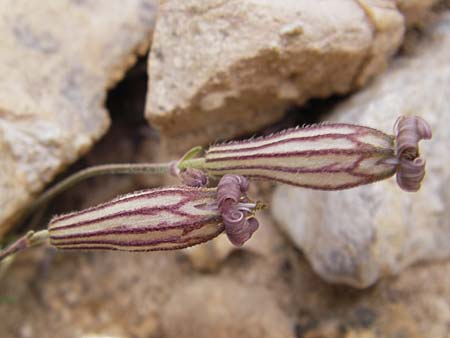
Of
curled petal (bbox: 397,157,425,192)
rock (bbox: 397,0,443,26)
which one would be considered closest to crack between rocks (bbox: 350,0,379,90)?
rock (bbox: 397,0,443,26)

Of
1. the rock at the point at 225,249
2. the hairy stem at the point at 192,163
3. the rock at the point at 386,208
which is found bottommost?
the rock at the point at 225,249

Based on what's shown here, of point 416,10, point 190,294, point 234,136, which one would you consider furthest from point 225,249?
point 416,10

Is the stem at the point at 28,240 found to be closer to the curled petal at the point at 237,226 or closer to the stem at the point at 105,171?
the stem at the point at 105,171

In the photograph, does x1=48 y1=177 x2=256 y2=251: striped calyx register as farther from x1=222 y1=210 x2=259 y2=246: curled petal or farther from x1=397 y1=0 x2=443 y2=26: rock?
x1=397 y1=0 x2=443 y2=26: rock

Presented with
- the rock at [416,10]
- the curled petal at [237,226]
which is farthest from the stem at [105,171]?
the rock at [416,10]

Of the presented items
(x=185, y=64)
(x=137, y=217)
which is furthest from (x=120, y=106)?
(x=137, y=217)

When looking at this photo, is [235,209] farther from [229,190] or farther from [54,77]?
[54,77]
